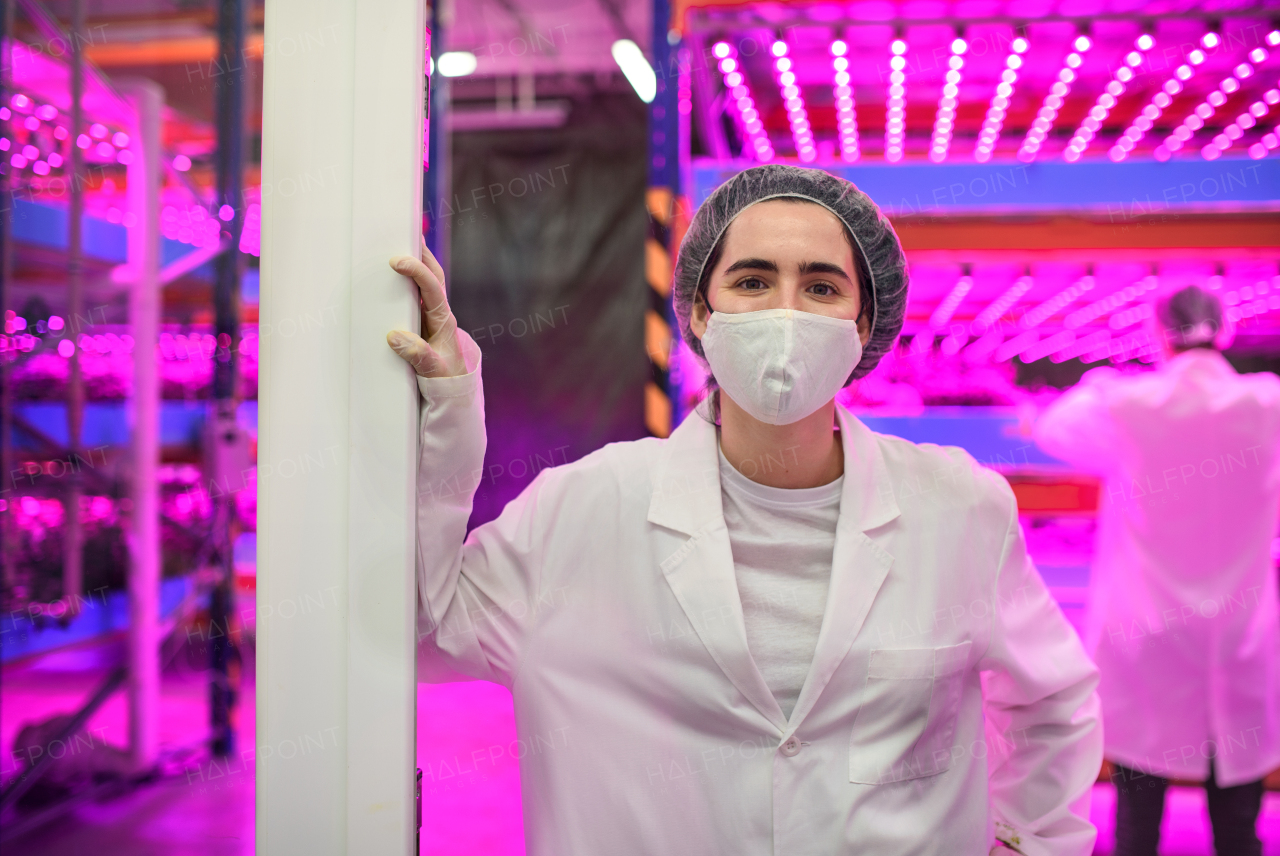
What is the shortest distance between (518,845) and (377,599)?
8.35 feet

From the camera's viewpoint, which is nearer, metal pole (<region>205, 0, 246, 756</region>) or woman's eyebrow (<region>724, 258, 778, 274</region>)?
woman's eyebrow (<region>724, 258, 778, 274</region>)

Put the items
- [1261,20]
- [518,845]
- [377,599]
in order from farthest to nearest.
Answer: [518,845], [1261,20], [377,599]

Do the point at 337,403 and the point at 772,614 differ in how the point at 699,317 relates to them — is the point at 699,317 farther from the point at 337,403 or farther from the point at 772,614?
the point at 337,403

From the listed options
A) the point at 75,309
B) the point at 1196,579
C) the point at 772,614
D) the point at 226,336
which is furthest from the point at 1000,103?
the point at 75,309

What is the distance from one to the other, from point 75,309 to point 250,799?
199cm

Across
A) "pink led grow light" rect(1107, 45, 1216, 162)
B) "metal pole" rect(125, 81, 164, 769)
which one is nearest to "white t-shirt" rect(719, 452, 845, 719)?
"pink led grow light" rect(1107, 45, 1216, 162)

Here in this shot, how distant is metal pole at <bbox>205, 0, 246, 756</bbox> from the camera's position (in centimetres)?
371

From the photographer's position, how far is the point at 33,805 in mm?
3270

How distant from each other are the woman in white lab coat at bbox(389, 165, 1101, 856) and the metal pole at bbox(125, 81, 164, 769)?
3127mm

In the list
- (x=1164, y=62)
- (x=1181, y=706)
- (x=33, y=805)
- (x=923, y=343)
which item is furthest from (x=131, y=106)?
(x=1181, y=706)

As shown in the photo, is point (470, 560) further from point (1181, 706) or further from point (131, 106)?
point (131, 106)

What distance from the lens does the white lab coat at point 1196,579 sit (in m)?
2.57

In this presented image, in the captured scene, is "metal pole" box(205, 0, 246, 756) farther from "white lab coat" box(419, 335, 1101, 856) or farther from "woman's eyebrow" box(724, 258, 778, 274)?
"woman's eyebrow" box(724, 258, 778, 274)

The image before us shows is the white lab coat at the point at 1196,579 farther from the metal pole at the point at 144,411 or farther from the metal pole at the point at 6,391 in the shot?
the metal pole at the point at 6,391
